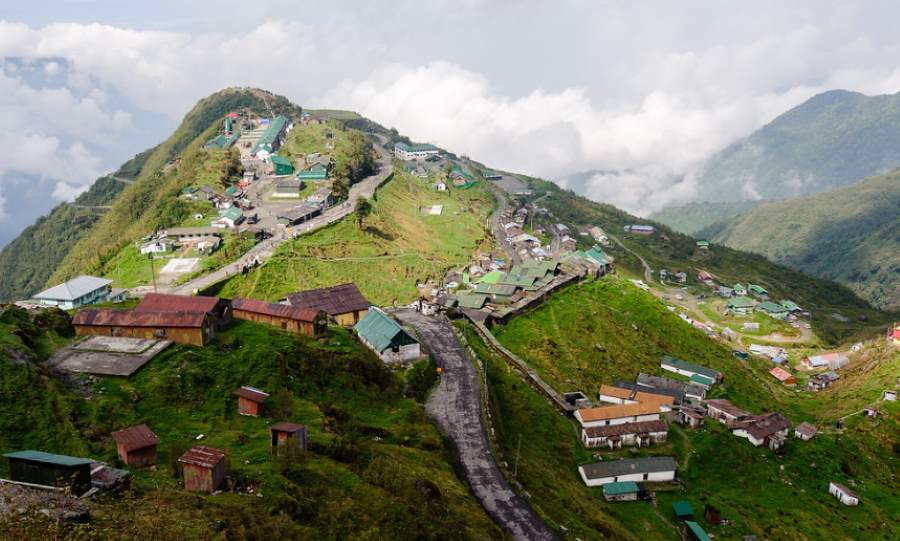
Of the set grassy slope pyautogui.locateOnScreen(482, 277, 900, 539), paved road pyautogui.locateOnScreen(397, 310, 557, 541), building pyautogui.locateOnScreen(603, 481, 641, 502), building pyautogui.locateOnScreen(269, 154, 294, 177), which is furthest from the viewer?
building pyautogui.locateOnScreen(269, 154, 294, 177)

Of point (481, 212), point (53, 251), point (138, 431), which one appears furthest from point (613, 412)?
point (53, 251)

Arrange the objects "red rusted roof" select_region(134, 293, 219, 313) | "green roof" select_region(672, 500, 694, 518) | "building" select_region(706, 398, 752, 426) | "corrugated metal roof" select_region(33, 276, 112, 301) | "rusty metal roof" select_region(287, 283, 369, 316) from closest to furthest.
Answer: "red rusted roof" select_region(134, 293, 219, 313) < "green roof" select_region(672, 500, 694, 518) < "rusty metal roof" select_region(287, 283, 369, 316) < "building" select_region(706, 398, 752, 426) < "corrugated metal roof" select_region(33, 276, 112, 301)

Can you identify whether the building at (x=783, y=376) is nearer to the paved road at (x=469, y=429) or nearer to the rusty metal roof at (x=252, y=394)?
the paved road at (x=469, y=429)

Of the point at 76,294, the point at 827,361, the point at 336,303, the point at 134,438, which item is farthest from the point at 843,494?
the point at 76,294

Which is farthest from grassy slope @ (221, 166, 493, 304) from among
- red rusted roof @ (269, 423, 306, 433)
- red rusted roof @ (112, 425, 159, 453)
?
red rusted roof @ (269, 423, 306, 433)

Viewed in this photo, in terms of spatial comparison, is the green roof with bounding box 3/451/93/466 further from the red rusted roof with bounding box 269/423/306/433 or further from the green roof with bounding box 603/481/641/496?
the green roof with bounding box 603/481/641/496

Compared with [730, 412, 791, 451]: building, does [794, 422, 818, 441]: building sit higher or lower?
lower

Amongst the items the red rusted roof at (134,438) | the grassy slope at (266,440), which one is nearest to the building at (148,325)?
the grassy slope at (266,440)

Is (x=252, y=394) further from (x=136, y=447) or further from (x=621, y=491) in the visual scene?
(x=621, y=491)
